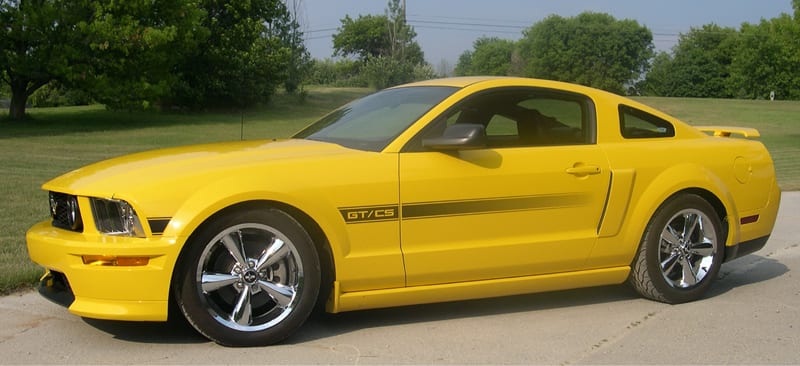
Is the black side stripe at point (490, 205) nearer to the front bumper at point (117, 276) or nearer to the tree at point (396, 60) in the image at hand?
the front bumper at point (117, 276)

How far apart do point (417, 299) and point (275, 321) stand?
85cm

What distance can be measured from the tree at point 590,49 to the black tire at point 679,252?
97984mm

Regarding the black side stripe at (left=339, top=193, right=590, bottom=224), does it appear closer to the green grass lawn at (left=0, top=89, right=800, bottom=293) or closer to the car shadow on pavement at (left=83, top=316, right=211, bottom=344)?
the car shadow on pavement at (left=83, top=316, right=211, bottom=344)

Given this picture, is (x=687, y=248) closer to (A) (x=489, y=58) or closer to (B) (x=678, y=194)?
(B) (x=678, y=194)

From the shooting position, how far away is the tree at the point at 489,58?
480 ft

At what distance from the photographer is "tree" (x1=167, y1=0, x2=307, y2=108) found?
41.7m

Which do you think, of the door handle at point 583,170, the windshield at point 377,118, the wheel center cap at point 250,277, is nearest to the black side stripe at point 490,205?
the door handle at point 583,170

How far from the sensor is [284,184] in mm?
4375

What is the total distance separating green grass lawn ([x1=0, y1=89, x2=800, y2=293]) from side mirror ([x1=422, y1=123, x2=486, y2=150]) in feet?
8.25

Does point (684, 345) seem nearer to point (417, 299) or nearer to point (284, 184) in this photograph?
point (417, 299)

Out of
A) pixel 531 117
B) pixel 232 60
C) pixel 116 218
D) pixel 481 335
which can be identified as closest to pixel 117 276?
pixel 116 218

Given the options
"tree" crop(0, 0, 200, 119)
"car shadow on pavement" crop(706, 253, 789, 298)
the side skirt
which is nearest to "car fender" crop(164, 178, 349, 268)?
the side skirt

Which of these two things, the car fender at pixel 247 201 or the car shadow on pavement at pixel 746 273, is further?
the car shadow on pavement at pixel 746 273

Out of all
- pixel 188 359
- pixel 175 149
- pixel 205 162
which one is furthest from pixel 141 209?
pixel 175 149
